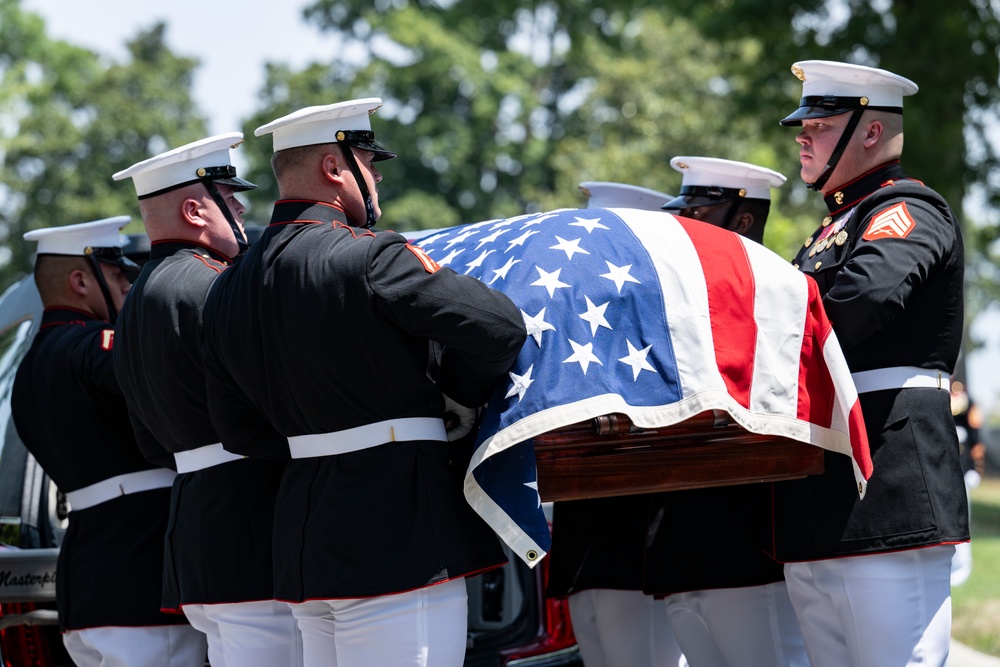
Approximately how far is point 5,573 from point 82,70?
28251 millimetres

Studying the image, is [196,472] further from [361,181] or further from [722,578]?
[722,578]

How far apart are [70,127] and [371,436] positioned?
25.3 m

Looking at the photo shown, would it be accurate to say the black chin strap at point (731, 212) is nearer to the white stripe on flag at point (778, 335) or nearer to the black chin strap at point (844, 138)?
the black chin strap at point (844, 138)

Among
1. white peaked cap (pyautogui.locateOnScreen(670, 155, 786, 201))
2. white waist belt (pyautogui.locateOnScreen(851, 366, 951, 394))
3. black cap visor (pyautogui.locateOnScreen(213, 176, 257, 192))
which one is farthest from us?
white peaked cap (pyautogui.locateOnScreen(670, 155, 786, 201))

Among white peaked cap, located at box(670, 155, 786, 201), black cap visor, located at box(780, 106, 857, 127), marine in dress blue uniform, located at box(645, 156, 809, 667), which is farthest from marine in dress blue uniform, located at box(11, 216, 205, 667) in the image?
black cap visor, located at box(780, 106, 857, 127)

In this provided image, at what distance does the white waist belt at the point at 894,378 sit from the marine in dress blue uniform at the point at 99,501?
2.17 meters

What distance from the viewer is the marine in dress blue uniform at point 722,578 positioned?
12.4ft

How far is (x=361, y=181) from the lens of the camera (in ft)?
10.1

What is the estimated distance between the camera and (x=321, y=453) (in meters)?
2.86

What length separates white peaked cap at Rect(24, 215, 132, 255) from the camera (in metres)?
4.19

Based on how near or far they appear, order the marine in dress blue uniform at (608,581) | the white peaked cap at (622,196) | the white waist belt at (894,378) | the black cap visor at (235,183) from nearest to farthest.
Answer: the white waist belt at (894,378) → the black cap visor at (235,183) → the marine in dress blue uniform at (608,581) → the white peaked cap at (622,196)

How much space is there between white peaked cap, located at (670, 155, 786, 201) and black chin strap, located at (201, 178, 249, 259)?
157cm

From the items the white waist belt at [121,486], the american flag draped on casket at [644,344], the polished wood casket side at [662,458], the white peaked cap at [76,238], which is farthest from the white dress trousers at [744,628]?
the white peaked cap at [76,238]

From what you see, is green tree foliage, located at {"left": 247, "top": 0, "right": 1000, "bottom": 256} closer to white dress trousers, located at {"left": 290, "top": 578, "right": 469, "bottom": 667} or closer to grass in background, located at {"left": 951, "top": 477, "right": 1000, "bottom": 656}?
grass in background, located at {"left": 951, "top": 477, "right": 1000, "bottom": 656}
